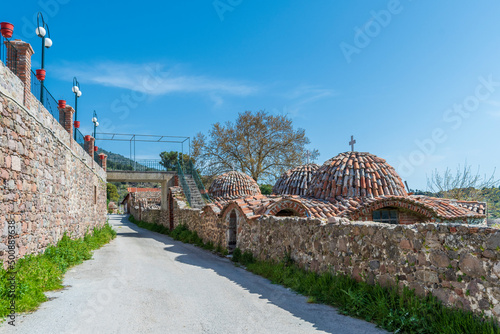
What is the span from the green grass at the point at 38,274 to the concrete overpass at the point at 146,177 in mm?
14358

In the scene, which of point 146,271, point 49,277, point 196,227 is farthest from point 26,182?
point 196,227

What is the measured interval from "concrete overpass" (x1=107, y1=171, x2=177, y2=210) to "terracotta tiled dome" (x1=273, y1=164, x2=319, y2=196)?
34.7ft

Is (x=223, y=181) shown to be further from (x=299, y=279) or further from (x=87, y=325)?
(x=87, y=325)

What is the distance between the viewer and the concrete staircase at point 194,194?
73.6 feet

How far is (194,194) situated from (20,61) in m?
16.1

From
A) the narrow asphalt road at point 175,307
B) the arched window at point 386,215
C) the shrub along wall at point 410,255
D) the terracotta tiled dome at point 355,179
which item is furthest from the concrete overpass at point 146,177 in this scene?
the shrub along wall at point 410,255

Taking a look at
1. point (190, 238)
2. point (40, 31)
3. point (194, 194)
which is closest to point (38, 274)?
point (40, 31)

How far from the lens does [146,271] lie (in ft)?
32.3

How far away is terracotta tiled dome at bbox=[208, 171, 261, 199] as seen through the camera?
2189 cm

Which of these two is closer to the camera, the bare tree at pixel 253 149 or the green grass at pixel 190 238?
the green grass at pixel 190 238

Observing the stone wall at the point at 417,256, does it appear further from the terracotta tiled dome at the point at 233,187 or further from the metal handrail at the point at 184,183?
the metal handrail at the point at 184,183

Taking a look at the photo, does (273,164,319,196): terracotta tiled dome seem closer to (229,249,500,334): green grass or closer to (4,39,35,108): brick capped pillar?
(229,249,500,334): green grass

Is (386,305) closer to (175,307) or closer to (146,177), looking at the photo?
(175,307)

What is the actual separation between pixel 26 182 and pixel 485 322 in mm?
8668
